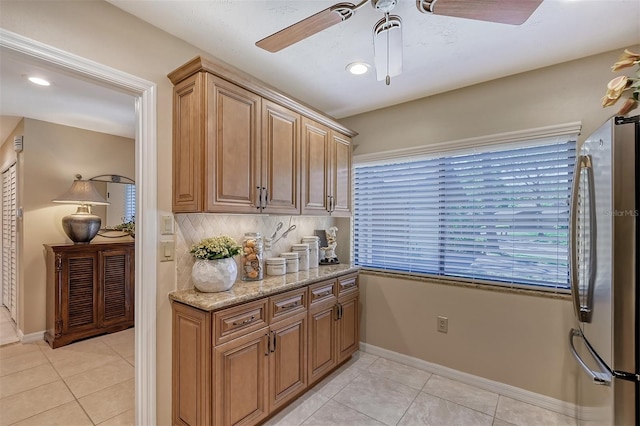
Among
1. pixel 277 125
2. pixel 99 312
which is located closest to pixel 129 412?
pixel 99 312

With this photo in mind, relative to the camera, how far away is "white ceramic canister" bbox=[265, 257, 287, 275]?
2.46 m

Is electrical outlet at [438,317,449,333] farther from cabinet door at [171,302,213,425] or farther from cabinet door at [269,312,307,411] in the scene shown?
cabinet door at [171,302,213,425]

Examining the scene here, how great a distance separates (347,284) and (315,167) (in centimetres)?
116

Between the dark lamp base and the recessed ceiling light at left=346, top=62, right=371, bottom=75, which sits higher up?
the recessed ceiling light at left=346, top=62, right=371, bottom=75

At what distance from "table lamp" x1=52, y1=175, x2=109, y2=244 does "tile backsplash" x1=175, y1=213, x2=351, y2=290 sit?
2255 millimetres

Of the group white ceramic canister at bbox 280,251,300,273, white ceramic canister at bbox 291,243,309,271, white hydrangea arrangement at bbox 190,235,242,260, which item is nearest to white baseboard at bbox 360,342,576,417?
white ceramic canister at bbox 291,243,309,271

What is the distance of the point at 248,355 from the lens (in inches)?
72.2

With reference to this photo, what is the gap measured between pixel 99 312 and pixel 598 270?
4518 mm

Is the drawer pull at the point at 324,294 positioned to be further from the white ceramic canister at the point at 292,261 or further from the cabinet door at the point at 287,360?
the white ceramic canister at the point at 292,261

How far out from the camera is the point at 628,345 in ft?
3.66

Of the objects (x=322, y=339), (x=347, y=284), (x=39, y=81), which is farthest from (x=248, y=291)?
(x=39, y=81)

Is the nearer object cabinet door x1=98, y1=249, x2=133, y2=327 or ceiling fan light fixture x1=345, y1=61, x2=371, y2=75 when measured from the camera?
ceiling fan light fixture x1=345, y1=61, x2=371, y2=75

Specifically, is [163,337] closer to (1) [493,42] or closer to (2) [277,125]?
(2) [277,125]

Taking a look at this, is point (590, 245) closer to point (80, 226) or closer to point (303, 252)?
point (303, 252)
